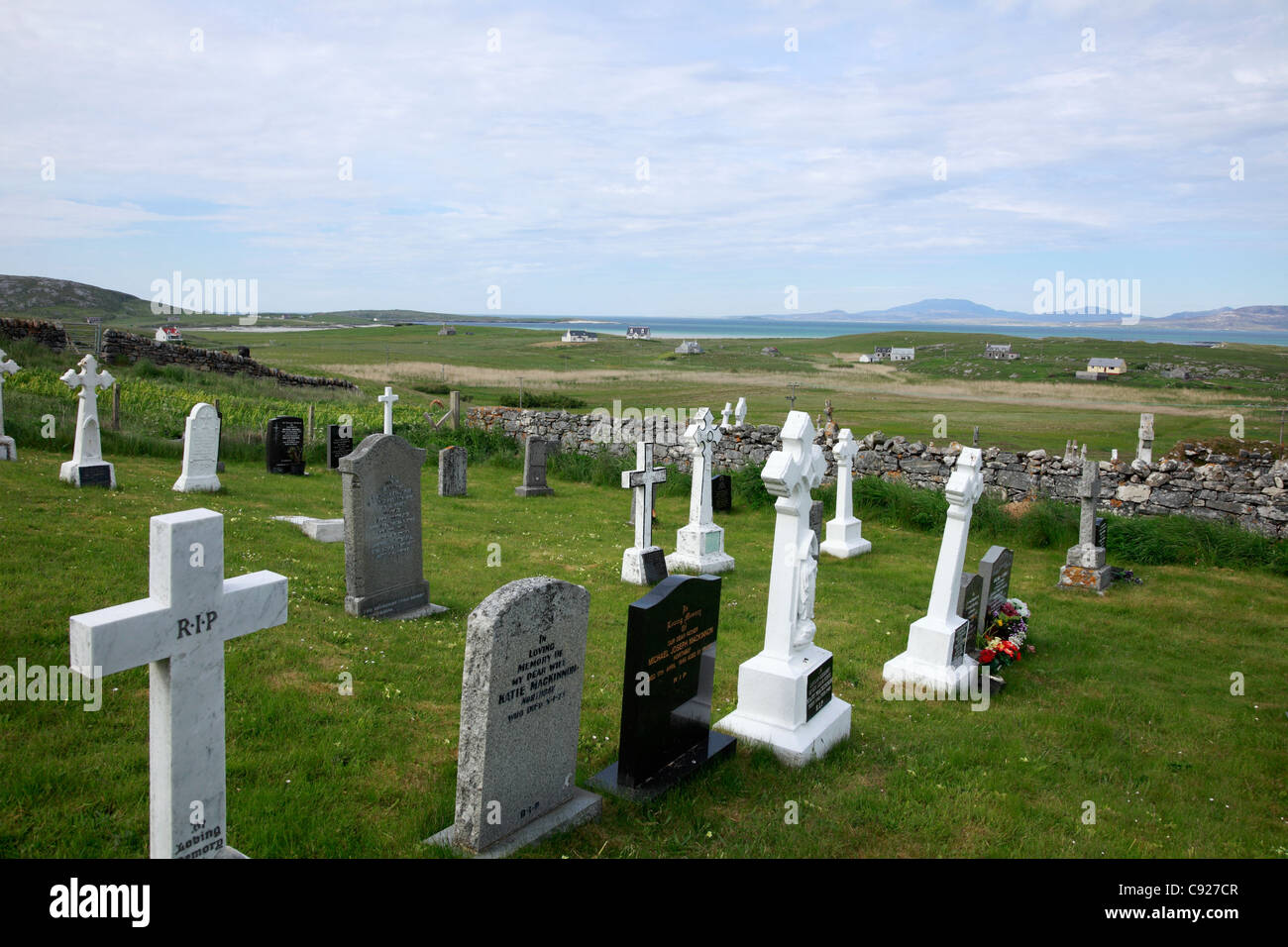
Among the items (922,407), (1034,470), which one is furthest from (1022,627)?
(922,407)

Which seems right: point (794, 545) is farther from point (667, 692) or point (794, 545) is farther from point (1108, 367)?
point (1108, 367)

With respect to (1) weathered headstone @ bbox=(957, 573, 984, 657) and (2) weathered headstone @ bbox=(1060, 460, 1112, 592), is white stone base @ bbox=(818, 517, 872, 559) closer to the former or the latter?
(2) weathered headstone @ bbox=(1060, 460, 1112, 592)

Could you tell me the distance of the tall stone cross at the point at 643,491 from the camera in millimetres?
11328

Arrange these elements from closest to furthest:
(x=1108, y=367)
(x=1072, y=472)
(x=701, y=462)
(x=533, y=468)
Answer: (x=701, y=462) < (x=1072, y=472) < (x=533, y=468) < (x=1108, y=367)

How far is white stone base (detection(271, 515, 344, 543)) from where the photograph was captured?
441 inches

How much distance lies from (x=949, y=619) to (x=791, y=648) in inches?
106

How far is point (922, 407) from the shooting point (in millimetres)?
40344

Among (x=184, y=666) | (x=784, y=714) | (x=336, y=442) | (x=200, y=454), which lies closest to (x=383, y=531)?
(x=784, y=714)

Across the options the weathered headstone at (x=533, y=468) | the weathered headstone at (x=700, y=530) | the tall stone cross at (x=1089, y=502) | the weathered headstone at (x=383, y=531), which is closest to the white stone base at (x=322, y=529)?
the weathered headstone at (x=383, y=531)

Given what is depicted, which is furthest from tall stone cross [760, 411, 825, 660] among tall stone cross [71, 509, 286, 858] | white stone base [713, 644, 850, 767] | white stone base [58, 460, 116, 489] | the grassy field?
white stone base [58, 460, 116, 489]

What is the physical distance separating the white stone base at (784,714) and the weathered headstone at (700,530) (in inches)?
219

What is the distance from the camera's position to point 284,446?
17.0 meters

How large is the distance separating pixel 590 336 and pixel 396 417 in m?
100
